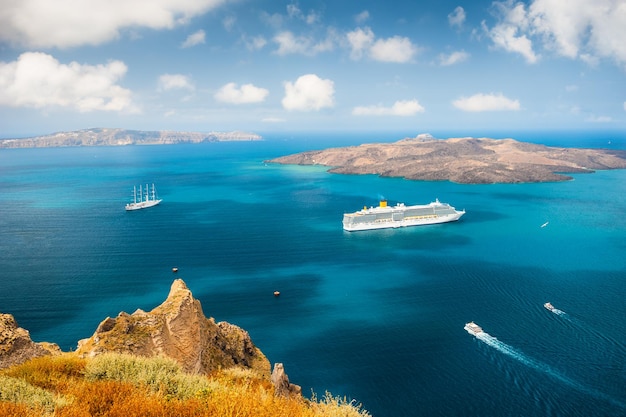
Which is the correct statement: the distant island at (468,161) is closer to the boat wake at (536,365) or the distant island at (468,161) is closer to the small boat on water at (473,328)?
the small boat on water at (473,328)

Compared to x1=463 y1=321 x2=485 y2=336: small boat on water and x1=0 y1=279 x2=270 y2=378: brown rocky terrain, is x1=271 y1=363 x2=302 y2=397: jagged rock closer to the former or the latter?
x1=0 y1=279 x2=270 y2=378: brown rocky terrain

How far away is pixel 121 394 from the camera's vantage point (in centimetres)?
962

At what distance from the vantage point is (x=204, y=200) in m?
98.4

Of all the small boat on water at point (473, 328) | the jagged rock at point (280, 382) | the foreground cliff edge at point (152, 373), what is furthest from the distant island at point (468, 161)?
the foreground cliff edge at point (152, 373)

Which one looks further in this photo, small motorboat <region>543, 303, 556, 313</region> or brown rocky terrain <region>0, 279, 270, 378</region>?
small motorboat <region>543, 303, 556, 313</region>

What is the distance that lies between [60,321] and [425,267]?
3850cm

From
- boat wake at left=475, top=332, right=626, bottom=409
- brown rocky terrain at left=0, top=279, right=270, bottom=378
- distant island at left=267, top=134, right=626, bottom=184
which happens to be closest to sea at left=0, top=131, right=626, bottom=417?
boat wake at left=475, top=332, right=626, bottom=409

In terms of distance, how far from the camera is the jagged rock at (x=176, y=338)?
53.1 ft

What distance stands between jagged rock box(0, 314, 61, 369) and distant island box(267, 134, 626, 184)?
126 meters

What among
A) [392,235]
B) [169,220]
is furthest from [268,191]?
[392,235]

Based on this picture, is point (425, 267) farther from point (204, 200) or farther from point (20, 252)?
point (204, 200)

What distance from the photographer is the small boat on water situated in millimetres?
33000

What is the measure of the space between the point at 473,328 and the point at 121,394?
29.8m

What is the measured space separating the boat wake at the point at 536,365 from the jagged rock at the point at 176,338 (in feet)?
61.1
